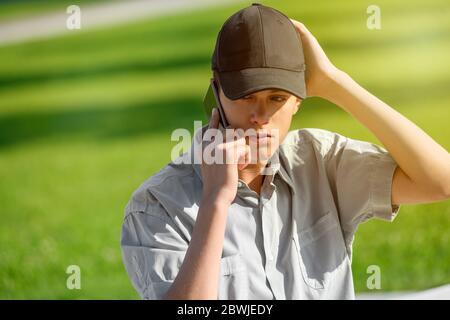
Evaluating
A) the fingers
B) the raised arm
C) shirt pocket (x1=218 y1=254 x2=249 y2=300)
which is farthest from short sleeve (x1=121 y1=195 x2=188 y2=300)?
the raised arm

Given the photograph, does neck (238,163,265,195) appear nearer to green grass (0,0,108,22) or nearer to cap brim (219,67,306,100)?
cap brim (219,67,306,100)

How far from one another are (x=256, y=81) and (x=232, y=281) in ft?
1.91

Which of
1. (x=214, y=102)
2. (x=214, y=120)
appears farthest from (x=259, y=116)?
(x=214, y=102)

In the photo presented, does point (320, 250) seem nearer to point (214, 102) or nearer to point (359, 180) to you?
point (359, 180)

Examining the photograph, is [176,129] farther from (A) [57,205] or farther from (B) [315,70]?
(B) [315,70]

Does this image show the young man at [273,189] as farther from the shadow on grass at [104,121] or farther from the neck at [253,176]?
the shadow on grass at [104,121]

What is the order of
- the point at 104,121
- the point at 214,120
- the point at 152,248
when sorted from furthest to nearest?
the point at 104,121, the point at 214,120, the point at 152,248

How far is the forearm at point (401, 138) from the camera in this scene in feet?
8.36

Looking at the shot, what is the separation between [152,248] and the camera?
2.37 m

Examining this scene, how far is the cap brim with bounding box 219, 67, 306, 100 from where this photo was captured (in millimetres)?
2371

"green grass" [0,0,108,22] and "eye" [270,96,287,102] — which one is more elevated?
"green grass" [0,0,108,22]

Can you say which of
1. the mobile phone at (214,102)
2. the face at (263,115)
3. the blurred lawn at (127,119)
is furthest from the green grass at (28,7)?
the face at (263,115)

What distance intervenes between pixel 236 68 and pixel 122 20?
8.64 m

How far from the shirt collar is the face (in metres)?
0.09
